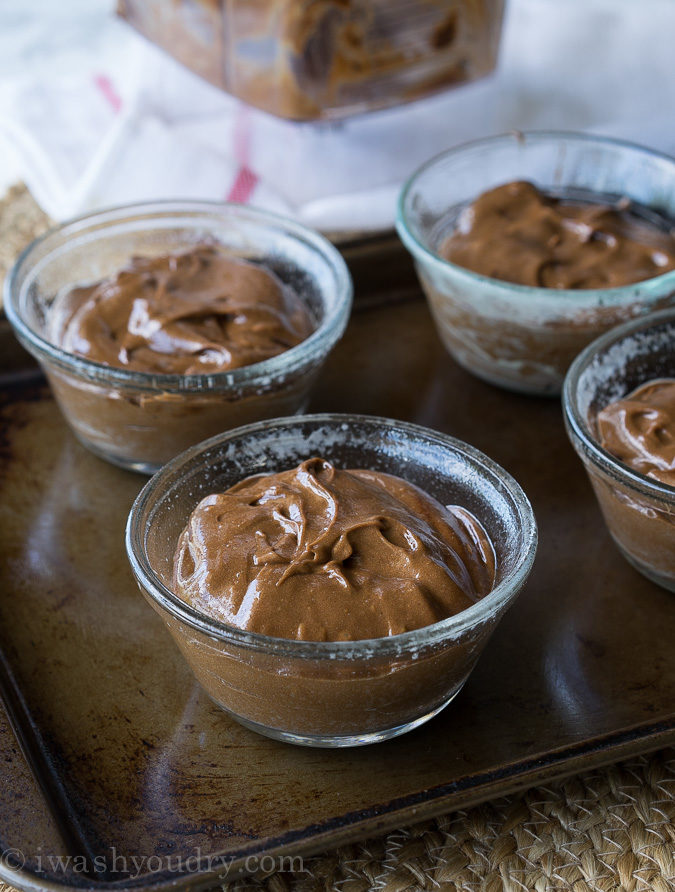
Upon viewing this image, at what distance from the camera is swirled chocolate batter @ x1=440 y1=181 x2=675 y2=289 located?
242cm

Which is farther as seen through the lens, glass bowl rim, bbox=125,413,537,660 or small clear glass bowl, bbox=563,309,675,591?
small clear glass bowl, bbox=563,309,675,591

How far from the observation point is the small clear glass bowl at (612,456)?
188cm

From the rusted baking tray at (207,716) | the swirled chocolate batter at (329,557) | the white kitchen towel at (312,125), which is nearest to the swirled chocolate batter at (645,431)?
the rusted baking tray at (207,716)

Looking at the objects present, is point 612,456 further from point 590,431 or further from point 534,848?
point 534,848

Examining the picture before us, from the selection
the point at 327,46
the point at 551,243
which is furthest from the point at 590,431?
the point at 327,46

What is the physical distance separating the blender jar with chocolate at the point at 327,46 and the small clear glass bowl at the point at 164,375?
0.59m

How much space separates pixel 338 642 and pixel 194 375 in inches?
29.3

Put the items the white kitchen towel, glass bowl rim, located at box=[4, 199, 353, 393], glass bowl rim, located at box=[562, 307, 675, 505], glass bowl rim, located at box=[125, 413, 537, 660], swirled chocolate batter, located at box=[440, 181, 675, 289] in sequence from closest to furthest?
glass bowl rim, located at box=[125, 413, 537, 660] < glass bowl rim, located at box=[562, 307, 675, 505] < glass bowl rim, located at box=[4, 199, 353, 393] < swirled chocolate batter, located at box=[440, 181, 675, 289] < the white kitchen towel

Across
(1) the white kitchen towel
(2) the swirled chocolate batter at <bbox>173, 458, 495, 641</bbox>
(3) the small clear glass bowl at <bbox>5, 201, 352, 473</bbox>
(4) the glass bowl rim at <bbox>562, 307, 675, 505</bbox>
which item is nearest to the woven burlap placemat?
(2) the swirled chocolate batter at <bbox>173, 458, 495, 641</bbox>

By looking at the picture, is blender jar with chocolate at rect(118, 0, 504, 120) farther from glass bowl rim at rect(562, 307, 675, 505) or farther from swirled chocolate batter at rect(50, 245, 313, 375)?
glass bowl rim at rect(562, 307, 675, 505)

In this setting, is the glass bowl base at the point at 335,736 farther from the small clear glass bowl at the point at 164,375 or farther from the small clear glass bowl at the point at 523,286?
the small clear glass bowl at the point at 523,286

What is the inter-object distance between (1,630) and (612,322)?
53.5 inches

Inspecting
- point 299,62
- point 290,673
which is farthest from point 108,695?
point 299,62

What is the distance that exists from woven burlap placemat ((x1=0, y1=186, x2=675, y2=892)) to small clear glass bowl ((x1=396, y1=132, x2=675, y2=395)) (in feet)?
3.12
